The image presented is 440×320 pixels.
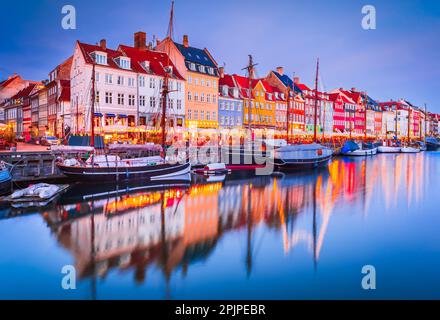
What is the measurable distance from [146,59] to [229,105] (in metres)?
16.8

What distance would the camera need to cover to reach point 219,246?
44.0 ft

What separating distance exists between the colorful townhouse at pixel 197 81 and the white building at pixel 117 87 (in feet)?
9.26

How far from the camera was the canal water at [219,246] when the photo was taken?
10.1 m

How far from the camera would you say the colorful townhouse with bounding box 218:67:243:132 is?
59750mm

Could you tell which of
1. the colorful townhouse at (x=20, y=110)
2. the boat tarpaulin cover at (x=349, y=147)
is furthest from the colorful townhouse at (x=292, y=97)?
the colorful townhouse at (x=20, y=110)

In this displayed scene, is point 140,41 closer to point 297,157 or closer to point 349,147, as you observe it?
point 297,157

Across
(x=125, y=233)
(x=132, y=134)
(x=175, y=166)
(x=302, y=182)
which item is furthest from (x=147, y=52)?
(x=125, y=233)

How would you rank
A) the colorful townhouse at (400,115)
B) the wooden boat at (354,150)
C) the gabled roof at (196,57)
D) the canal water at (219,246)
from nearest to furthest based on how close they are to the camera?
1. the canal water at (219,246)
2. the gabled roof at (196,57)
3. the wooden boat at (354,150)
4. the colorful townhouse at (400,115)

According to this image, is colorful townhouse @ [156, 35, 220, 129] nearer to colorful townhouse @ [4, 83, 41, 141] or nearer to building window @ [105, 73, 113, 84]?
building window @ [105, 73, 113, 84]

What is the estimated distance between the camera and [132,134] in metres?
45.0

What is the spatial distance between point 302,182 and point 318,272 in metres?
20.1

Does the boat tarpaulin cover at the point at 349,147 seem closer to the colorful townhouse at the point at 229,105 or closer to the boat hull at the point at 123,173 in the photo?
the colorful townhouse at the point at 229,105
